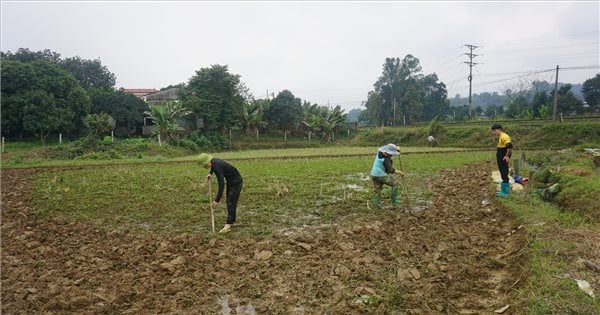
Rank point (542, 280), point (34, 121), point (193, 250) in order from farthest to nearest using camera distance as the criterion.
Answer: point (34, 121) → point (193, 250) → point (542, 280)

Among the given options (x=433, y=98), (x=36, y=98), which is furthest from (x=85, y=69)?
(x=433, y=98)

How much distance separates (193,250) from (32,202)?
24.0 feet

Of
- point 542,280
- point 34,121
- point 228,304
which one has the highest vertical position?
point 34,121

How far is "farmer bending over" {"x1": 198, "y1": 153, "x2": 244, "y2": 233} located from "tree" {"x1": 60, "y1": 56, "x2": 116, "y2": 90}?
4675 cm

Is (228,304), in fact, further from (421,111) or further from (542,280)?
(421,111)

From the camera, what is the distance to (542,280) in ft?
15.9

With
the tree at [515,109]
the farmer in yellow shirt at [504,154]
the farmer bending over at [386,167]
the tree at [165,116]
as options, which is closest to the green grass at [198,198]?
the farmer bending over at [386,167]

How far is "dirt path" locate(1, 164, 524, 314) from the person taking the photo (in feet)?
16.3

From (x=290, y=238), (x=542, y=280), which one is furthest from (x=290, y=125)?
(x=542, y=280)

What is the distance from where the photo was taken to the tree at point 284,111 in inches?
1578

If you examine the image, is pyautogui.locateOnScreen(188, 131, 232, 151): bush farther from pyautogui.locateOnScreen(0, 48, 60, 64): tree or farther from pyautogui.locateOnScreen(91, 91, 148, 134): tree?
pyautogui.locateOnScreen(0, 48, 60, 64): tree

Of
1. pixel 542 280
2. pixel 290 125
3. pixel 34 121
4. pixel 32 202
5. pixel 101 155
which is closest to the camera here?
pixel 542 280

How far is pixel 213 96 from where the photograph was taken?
3466 cm

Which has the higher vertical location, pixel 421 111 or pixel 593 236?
pixel 421 111
